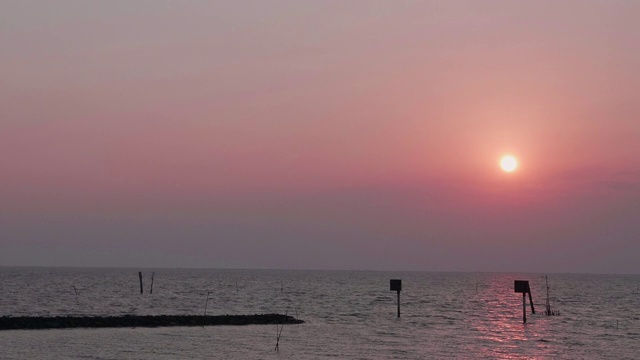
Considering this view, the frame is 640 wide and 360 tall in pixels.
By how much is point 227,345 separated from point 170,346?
10.6ft

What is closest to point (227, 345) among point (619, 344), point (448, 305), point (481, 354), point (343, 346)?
point (343, 346)

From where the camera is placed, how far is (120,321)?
191ft

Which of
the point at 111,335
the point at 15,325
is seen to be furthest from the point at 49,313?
the point at 111,335

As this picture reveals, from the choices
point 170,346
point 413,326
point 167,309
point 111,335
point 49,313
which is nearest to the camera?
point 170,346

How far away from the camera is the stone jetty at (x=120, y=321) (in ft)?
179

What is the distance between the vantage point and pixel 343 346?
156 feet

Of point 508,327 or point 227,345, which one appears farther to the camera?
point 508,327

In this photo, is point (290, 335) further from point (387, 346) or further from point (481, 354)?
point (481, 354)

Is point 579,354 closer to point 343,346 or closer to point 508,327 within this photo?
point 343,346

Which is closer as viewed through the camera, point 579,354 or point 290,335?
point 579,354

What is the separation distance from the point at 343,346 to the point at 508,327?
23007mm

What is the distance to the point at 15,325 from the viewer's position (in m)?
53.8

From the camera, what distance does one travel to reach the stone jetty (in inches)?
2147

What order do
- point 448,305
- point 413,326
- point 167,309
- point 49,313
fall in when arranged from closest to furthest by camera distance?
point 413,326 → point 49,313 → point 167,309 → point 448,305
